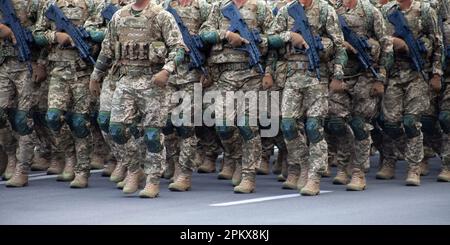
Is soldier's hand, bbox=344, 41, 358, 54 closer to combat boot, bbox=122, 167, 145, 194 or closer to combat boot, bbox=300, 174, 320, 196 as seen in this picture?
combat boot, bbox=300, 174, 320, 196

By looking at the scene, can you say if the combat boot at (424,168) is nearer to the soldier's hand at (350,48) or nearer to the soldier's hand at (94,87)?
the soldier's hand at (350,48)

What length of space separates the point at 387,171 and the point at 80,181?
358cm

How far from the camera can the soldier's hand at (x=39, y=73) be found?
575 inches

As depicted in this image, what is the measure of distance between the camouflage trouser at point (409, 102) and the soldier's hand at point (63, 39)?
11.5ft

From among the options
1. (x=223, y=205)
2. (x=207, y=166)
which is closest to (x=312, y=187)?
(x=223, y=205)

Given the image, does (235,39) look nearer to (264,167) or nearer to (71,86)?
(71,86)

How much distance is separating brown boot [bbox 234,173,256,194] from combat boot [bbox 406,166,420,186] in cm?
189

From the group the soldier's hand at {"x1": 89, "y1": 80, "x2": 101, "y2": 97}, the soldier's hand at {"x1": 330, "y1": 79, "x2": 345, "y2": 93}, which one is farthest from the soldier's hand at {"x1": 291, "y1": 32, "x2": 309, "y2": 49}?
the soldier's hand at {"x1": 89, "y1": 80, "x2": 101, "y2": 97}

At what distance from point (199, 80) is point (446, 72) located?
2917mm

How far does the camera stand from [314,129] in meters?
13.6

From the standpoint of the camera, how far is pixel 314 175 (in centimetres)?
1363

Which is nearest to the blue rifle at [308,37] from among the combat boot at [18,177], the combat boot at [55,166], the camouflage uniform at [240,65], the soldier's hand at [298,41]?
the soldier's hand at [298,41]

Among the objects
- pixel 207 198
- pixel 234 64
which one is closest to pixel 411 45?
pixel 234 64
